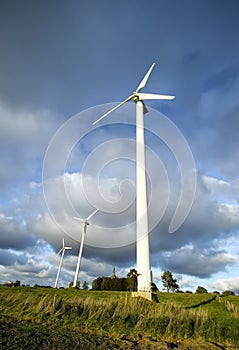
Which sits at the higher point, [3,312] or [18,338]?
[3,312]

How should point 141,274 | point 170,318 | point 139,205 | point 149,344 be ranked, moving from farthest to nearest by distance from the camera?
1. point 139,205
2. point 141,274
3. point 170,318
4. point 149,344

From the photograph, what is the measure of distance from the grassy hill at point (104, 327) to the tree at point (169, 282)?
8542cm

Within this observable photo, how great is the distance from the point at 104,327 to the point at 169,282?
89.9m

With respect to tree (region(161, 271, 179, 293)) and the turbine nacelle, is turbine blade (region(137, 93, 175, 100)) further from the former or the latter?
tree (region(161, 271, 179, 293))

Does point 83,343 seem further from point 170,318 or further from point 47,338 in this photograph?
point 170,318

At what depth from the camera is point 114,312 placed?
14609mm

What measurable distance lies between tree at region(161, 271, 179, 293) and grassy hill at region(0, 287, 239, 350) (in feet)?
280

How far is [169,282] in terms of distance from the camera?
96.6 m

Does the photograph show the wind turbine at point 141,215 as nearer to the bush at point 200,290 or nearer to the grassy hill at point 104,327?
the grassy hill at point 104,327

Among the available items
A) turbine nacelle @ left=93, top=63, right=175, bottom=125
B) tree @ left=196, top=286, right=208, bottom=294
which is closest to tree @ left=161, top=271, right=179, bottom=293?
tree @ left=196, top=286, right=208, bottom=294

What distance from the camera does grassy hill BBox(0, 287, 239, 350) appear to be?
10.3m

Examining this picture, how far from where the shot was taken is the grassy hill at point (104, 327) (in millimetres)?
10297

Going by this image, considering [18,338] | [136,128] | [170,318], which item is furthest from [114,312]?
[136,128]

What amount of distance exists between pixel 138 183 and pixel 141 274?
8658 millimetres
